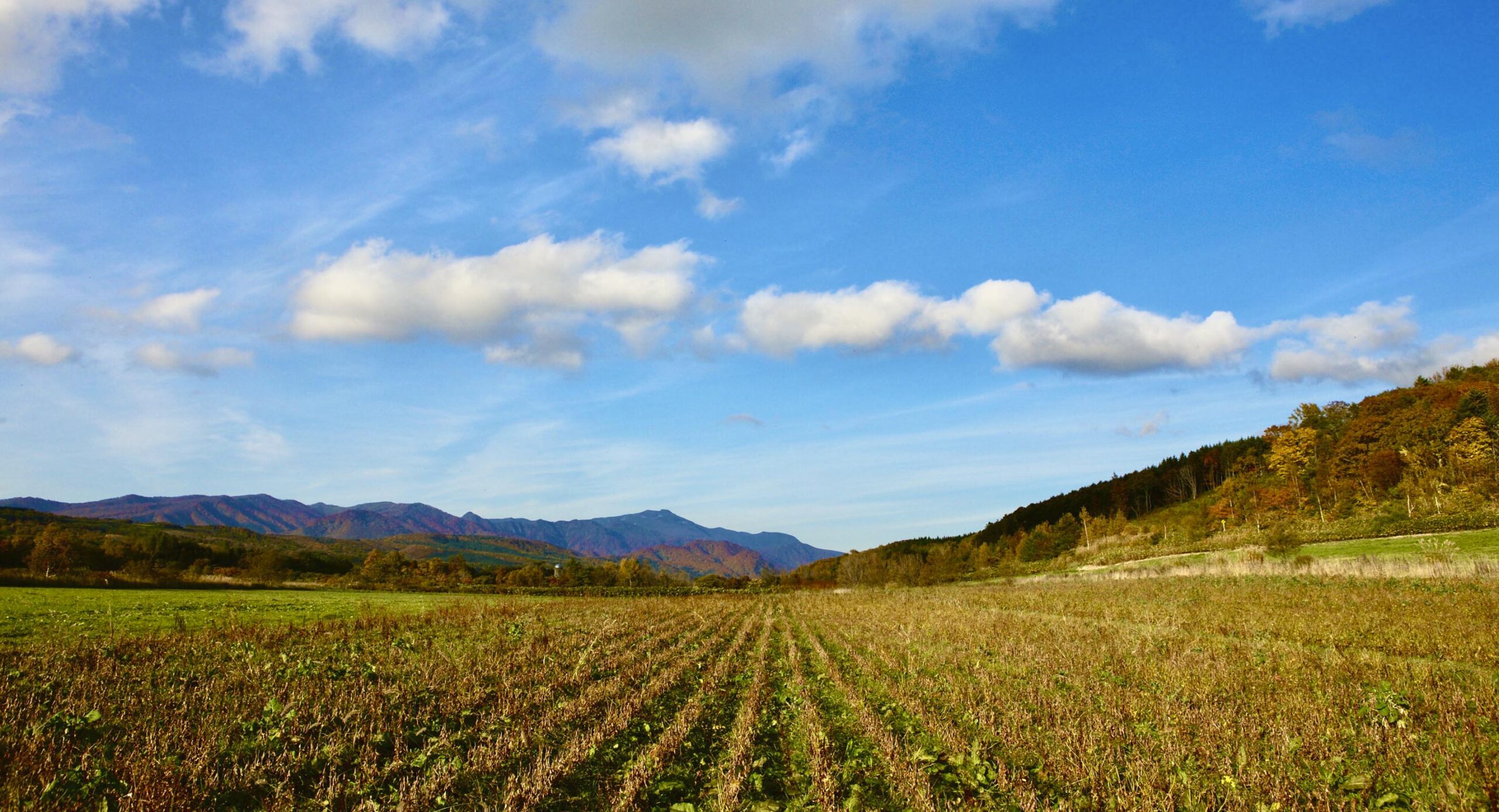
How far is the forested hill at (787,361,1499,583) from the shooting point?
65938 mm

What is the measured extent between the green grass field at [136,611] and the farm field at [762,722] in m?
2.52

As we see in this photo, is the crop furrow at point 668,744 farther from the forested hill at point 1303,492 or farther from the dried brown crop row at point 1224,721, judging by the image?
the forested hill at point 1303,492

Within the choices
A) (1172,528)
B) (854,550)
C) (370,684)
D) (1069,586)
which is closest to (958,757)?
(370,684)

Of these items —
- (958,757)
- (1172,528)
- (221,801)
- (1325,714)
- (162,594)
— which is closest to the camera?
(221,801)

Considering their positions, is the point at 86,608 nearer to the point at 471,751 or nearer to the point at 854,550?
the point at 471,751

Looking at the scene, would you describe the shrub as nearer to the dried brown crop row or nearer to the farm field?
the farm field

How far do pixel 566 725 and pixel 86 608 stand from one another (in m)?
29.3

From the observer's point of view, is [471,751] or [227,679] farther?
[227,679]

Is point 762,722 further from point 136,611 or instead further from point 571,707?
point 136,611

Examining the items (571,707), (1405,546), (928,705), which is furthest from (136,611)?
(1405,546)

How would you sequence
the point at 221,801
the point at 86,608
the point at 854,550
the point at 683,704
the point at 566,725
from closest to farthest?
the point at 221,801 → the point at 566,725 → the point at 683,704 → the point at 86,608 → the point at 854,550

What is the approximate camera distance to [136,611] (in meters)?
26.1

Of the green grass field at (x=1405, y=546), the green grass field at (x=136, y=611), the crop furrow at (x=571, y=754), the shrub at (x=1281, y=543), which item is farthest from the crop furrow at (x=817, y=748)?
the shrub at (x=1281, y=543)

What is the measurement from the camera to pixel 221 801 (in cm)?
668
